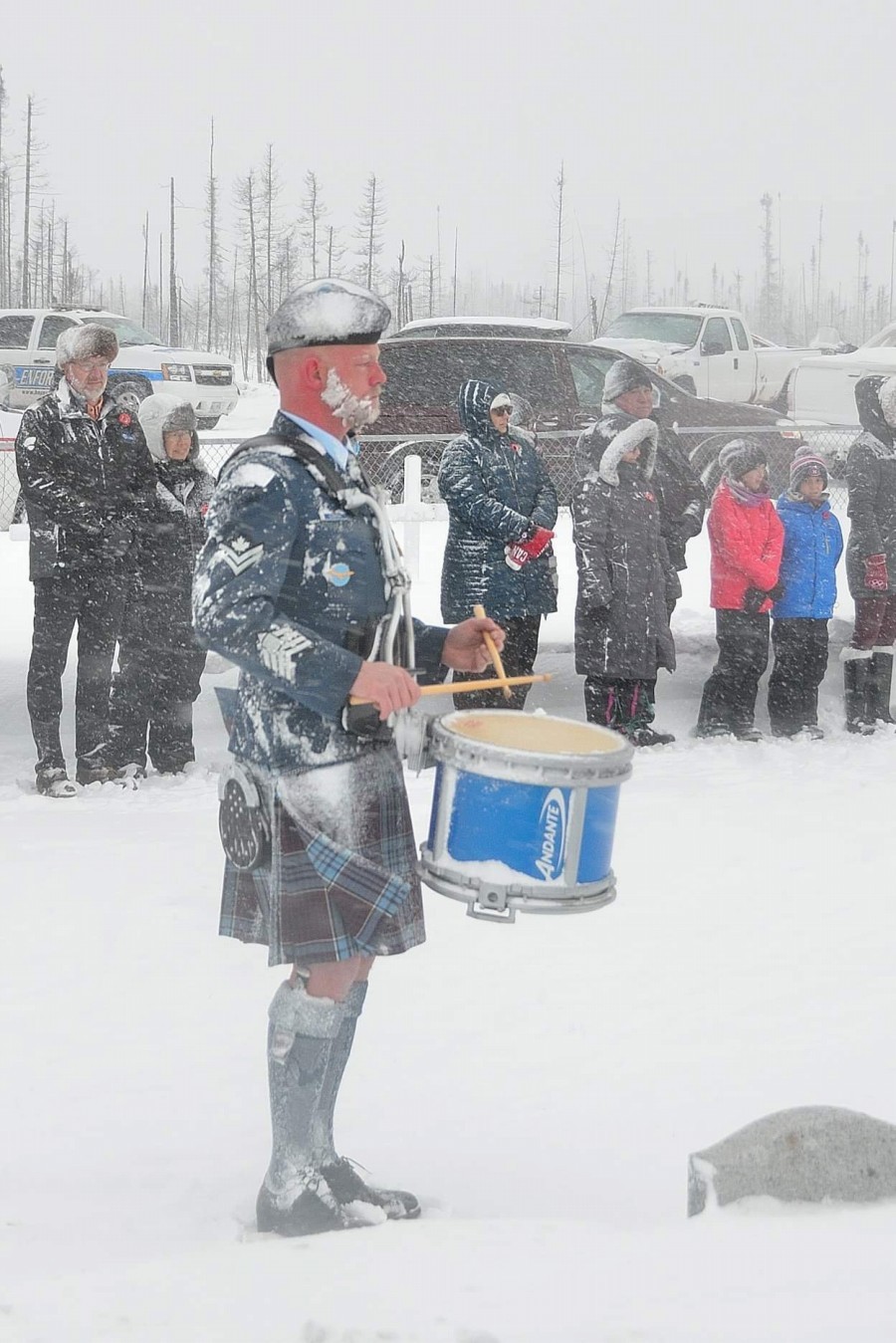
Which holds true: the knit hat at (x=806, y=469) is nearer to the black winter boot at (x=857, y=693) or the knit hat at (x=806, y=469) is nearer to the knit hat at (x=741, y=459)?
the knit hat at (x=741, y=459)

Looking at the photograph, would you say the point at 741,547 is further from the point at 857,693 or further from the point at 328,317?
the point at 328,317

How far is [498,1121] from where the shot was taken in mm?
3609

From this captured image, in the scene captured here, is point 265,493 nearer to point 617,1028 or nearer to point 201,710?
point 617,1028

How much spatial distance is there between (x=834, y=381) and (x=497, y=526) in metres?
9.00

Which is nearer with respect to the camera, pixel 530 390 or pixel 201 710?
pixel 201 710

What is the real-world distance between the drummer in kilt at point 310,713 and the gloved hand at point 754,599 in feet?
15.0

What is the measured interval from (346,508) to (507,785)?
0.61 m

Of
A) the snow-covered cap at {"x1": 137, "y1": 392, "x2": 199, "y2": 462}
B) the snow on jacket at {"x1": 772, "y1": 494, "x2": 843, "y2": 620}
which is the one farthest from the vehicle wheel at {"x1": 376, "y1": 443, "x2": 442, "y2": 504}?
the snow-covered cap at {"x1": 137, "y1": 392, "x2": 199, "y2": 462}

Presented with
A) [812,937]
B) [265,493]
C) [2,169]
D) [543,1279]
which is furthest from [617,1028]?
[2,169]

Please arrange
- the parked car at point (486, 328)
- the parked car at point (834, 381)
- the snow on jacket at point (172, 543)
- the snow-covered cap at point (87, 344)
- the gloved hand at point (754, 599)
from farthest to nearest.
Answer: the parked car at point (834, 381)
the parked car at point (486, 328)
the gloved hand at point (754, 599)
the snow on jacket at point (172, 543)
the snow-covered cap at point (87, 344)

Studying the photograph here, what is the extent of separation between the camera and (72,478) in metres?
6.04

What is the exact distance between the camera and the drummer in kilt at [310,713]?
2691mm

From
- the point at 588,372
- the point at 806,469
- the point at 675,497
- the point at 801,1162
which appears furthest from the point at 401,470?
the point at 801,1162

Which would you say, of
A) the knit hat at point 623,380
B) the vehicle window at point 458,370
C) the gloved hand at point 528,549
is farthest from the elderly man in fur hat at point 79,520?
the vehicle window at point 458,370
